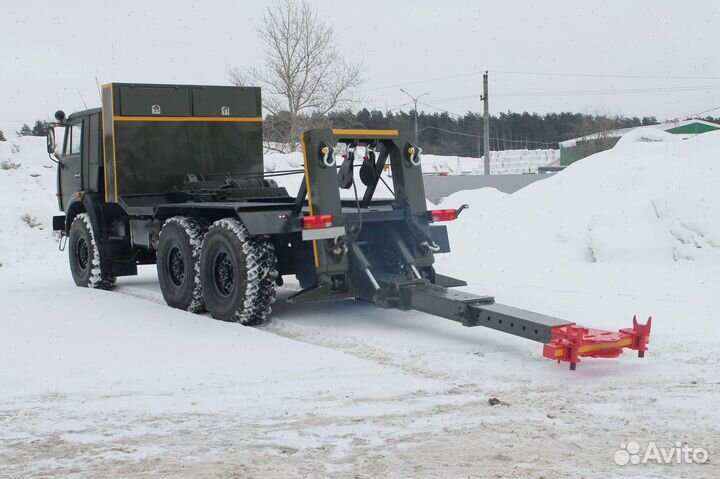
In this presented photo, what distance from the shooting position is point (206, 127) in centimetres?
1216

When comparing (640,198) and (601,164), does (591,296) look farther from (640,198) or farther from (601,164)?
(601,164)

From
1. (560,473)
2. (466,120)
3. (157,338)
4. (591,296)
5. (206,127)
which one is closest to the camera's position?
(560,473)

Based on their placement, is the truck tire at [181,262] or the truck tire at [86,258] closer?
the truck tire at [181,262]

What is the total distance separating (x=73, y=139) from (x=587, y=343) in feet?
29.2

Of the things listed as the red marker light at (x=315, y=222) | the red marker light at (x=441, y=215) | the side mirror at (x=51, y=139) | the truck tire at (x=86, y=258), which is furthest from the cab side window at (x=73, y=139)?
the red marker light at (x=441, y=215)

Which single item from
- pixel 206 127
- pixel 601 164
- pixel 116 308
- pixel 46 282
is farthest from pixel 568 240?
pixel 46 282

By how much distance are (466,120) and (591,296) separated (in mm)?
89253

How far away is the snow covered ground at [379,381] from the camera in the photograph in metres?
5.02

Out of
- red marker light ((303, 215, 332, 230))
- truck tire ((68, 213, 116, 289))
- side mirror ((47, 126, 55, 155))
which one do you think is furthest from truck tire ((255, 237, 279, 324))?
side mirror ((47, 126, 55, 155))

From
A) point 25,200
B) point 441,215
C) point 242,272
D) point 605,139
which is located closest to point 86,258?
point 242,272

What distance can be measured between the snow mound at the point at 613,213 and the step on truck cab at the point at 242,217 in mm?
3713

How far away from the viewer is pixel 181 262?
34.2 ft

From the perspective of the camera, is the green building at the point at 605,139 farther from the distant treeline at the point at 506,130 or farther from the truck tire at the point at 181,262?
the truck tire at the point at 181,262

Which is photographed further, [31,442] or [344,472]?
[31,442]
